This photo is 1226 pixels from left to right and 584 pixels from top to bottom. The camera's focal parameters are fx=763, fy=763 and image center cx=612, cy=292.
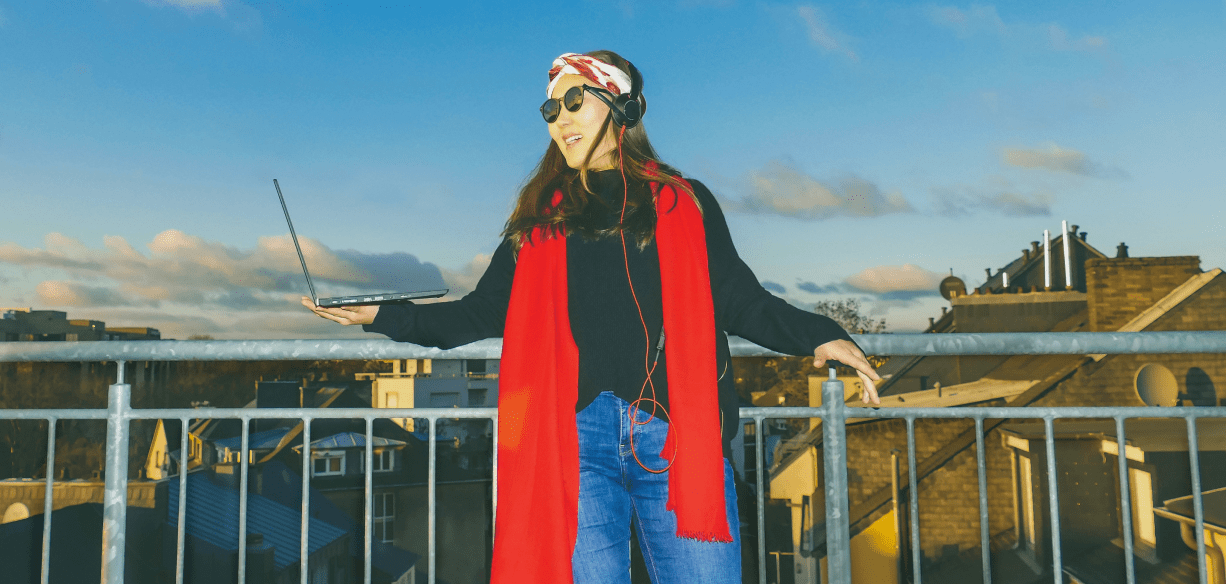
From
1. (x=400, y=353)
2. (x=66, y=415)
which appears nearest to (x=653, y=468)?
(x=400, y=353)

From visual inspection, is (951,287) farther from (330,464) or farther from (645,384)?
(645,384)

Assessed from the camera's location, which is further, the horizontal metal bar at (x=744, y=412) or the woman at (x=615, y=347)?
the horizontal metal bar at (x=744, y=412)

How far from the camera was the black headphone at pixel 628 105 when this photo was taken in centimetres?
199

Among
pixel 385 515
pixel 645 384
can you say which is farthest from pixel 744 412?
pixel 385 515

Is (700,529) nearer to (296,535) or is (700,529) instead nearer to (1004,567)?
(1004,567)

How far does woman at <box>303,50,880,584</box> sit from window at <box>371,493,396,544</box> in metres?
42.7

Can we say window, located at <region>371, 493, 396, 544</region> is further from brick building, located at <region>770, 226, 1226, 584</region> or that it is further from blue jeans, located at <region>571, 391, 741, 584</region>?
blue jeans, located at <region>571, 391, 741, 584</region>

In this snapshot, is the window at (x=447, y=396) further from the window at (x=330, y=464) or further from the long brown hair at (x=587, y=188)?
the long brown hair at (x=587, y=188)

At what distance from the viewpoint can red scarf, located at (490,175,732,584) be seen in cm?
171

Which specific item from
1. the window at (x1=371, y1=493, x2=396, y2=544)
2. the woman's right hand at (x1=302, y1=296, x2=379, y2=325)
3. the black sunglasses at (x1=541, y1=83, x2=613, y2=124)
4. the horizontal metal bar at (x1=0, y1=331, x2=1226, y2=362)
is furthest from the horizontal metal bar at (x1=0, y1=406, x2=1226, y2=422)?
the window at (x1=371, y1=493, x2=396, y2=544)

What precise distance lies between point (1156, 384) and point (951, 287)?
9750 mm

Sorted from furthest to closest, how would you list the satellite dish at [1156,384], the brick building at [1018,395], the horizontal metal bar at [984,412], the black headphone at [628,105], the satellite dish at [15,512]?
the satellite dish at [1156,384] < the brick building at [1018,395] < the satellite dish at [15,512] < the horizontal metal bar at [984,412] < the black headphone at [628,105]

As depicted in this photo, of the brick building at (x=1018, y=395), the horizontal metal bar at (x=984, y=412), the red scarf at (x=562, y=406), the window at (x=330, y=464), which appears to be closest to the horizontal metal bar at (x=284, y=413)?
the red scarf at (x=562, y=406)

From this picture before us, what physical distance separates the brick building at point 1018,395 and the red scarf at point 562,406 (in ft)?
72.9
